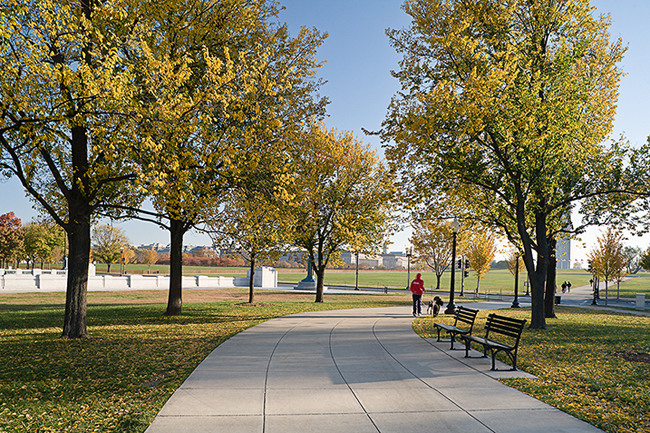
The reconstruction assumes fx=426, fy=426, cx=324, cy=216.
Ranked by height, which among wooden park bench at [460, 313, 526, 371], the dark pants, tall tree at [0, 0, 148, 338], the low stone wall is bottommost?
the low stone wall

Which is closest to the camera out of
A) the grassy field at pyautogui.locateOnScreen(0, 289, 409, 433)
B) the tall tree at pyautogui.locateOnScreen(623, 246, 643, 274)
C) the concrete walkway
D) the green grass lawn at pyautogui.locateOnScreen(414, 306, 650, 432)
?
the concrete walkway

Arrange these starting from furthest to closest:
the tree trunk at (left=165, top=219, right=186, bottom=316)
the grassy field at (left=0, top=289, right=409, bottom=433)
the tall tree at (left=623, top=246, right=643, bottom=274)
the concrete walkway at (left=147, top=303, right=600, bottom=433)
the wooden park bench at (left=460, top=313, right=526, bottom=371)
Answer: the tall tree at (left=623, top=246, right=643, bottom=274)
the tree trunk at (left=165, top=219, right=186, bottom=316)
the wooden park bench at (left=460, top=313, right=526, bottom=371)
the grassy field at (left=0, top=289, right=409, bottom=433)
the concrete walkway at (left=147, top=303, right=600, bottom=433)

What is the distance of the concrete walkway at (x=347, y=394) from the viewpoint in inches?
212

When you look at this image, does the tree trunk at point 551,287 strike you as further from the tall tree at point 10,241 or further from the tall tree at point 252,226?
the tall tree at point 10,241

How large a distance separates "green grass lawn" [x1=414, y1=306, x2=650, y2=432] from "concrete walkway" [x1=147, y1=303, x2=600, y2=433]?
1.67ft

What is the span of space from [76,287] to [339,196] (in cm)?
1754

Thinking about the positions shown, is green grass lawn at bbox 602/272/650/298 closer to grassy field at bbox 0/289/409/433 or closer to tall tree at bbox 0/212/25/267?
grassy field at bbox 0/289/409/433

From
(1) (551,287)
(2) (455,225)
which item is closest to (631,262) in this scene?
(1) (551,287)

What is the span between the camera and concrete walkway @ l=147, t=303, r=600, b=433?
5.39m

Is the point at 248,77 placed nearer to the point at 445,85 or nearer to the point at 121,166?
the point at 121,166

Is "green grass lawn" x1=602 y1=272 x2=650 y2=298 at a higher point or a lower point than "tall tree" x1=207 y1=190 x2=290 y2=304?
lower

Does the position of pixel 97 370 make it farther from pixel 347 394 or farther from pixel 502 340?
pixel 502 340

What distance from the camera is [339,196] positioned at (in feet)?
88.3

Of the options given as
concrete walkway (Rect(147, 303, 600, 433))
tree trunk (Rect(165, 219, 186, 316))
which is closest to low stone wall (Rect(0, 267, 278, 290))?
tree trunk (Rect(165, 219, 186, 316))
